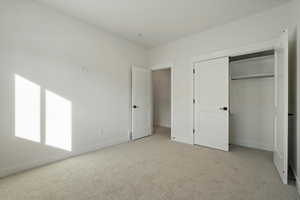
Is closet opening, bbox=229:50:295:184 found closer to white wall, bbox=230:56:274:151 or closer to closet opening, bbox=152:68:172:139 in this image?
white wall, bbox=230:56:274:151

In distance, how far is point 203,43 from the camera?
11.3 ft

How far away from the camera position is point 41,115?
2.44m

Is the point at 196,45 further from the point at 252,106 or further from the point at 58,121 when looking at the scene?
the point at 58,121

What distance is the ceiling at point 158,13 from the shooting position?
2.41m

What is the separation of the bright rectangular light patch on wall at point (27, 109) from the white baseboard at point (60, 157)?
401mm

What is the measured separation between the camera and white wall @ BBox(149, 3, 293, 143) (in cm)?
257

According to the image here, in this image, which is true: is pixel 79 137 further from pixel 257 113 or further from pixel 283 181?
pixel 257 113

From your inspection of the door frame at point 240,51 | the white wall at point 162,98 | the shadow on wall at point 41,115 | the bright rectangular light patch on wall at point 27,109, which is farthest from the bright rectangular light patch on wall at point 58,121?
the white wall at point 162,98

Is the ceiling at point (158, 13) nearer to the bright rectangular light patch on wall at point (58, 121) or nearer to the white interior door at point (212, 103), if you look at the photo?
the white interior door at point (212, 103)

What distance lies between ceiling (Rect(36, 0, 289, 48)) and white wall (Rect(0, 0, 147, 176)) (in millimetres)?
342

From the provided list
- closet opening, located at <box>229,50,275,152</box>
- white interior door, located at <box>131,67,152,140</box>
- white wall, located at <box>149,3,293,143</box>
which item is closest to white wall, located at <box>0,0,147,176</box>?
white interior door, located at <box>131,67,152,140</box>

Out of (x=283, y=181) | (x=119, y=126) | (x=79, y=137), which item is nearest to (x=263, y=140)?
(x=283, y=181)

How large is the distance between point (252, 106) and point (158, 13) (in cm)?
312

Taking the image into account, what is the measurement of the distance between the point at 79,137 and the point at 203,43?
368cm
